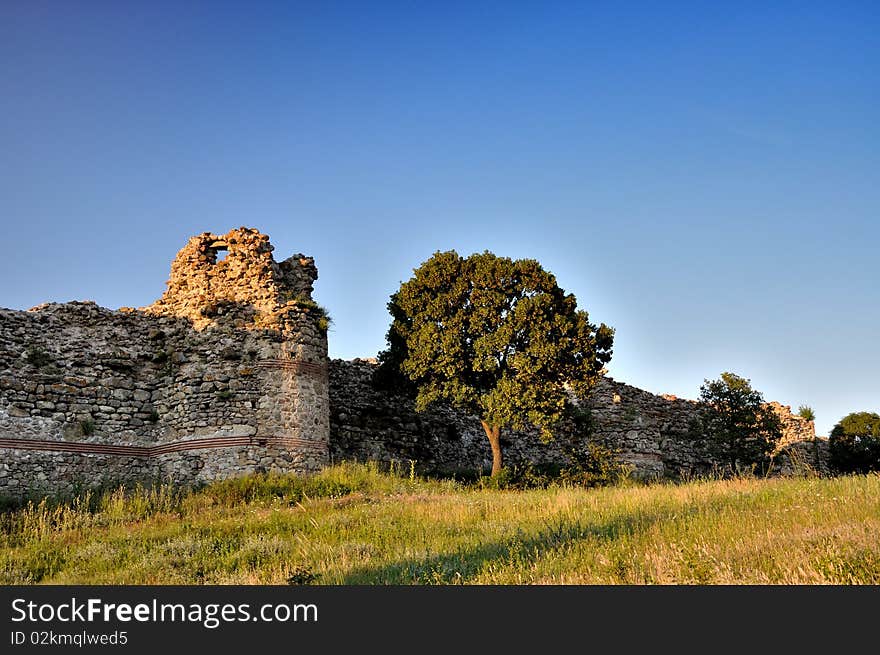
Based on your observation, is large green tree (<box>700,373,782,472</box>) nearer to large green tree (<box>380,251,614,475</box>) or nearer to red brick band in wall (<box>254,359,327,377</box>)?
large green tree (<box>380,251,614,475</box>)

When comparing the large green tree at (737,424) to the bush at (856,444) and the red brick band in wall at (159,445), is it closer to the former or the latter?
the bush at (856,444)

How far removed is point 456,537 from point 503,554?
1601 millimetres

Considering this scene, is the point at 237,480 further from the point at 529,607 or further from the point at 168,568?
the point at 529,607

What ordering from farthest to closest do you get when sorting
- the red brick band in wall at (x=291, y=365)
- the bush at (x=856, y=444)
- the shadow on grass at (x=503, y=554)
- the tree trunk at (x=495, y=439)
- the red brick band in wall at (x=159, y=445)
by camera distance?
the bush at (x=856, y=444) → the tree trunk at (x=495, y=439) → the red brick band in wall at (x=291, y=365) → the red brick band in wall at (x=159, y=445) → the shadow on grass at (x=503, y=554)

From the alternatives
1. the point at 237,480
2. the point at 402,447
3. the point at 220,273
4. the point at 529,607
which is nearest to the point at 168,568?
the point at 529,607

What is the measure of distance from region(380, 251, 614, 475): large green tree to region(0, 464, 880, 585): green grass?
4.66 meters

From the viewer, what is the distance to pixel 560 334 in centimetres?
2117

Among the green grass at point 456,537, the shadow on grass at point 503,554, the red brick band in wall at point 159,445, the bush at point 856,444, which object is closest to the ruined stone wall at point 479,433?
the bush at point 856,444

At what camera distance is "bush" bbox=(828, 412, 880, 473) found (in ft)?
100

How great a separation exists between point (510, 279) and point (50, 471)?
12723 millimetres

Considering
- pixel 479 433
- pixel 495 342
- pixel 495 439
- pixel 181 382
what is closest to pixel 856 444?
pixel 479 433

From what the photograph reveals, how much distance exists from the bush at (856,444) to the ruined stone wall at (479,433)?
9.69 ft

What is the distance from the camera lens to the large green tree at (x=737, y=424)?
85.4 ft

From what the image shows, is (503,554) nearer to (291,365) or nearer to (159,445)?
(291,365)
